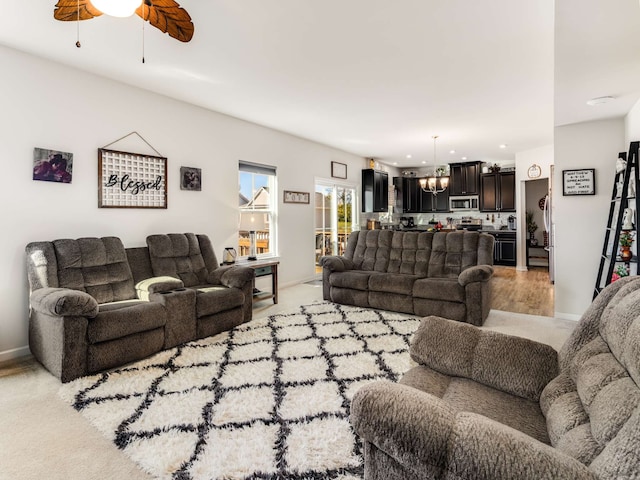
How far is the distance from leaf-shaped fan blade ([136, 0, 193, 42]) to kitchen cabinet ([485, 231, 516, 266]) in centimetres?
798

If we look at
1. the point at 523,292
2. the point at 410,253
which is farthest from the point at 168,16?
the point at 523,292

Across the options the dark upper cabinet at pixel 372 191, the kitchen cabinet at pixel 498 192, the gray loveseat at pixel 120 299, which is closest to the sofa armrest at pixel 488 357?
the gray loveseat at pixel 120 299

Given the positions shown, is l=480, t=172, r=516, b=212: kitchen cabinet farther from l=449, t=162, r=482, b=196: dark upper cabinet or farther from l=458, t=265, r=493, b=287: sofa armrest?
l=458, t=265, r=493, b=287: sofa armrest

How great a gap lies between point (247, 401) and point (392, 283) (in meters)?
2.50

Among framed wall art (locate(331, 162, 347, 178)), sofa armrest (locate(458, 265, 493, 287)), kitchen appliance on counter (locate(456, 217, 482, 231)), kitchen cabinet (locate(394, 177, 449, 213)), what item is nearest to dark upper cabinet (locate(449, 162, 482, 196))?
kitchen cabinet (locate(394, 177, 449, 213))

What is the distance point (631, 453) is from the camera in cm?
70

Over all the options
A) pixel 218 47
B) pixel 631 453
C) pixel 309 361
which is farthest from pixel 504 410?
pixel 218 47

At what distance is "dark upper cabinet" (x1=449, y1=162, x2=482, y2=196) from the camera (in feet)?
29.7

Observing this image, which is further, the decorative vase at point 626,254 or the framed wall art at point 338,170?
the framed wall art at point 338,170

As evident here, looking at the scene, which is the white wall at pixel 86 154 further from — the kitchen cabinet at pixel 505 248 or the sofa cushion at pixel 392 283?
the kitchen cabinet at pixel 505 248

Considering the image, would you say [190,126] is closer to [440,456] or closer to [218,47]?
[218,47]

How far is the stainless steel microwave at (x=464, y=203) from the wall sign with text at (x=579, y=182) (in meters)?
5.13

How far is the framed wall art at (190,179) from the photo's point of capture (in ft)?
14.3

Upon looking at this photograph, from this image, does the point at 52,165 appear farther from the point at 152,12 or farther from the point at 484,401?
the point at 484,401
